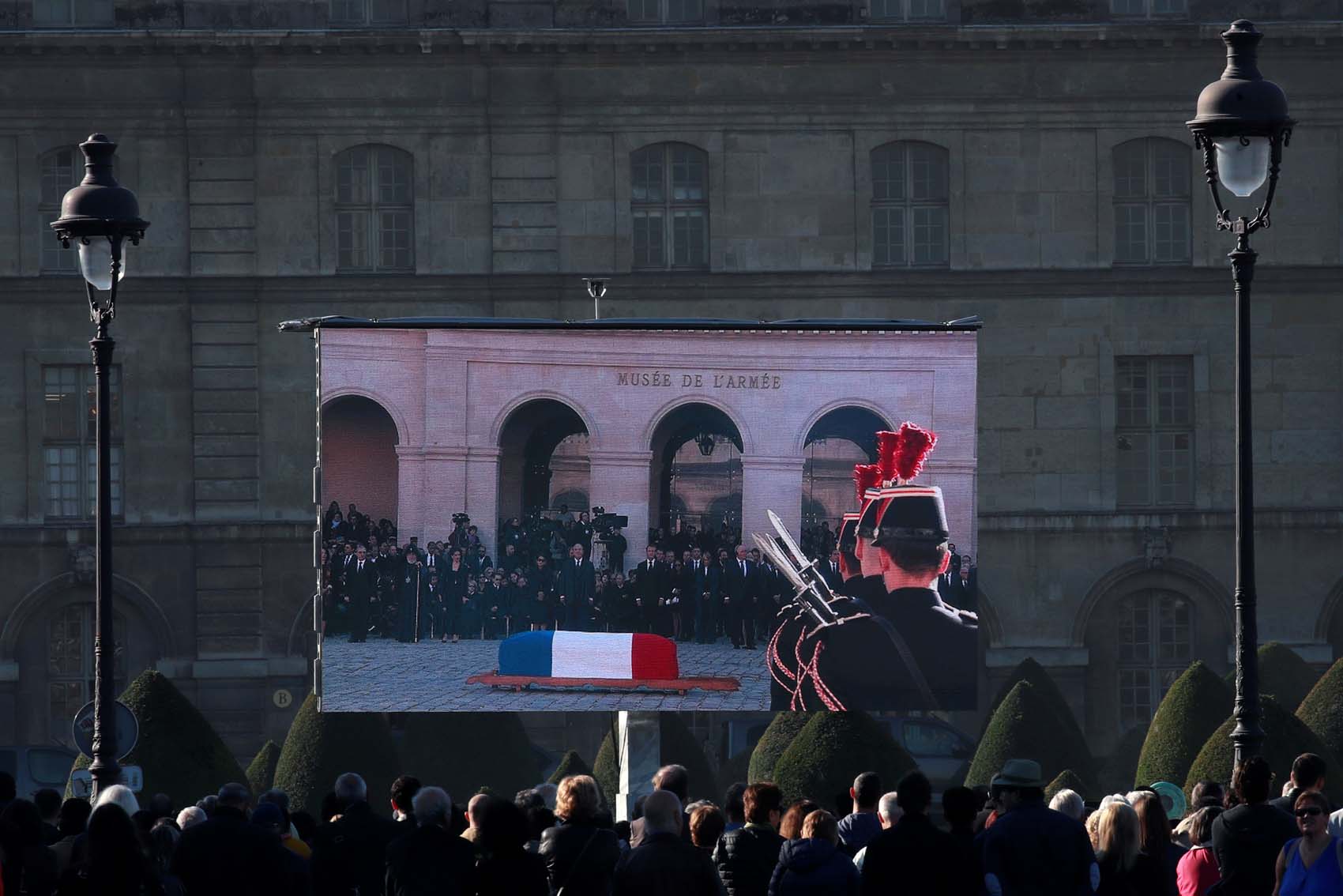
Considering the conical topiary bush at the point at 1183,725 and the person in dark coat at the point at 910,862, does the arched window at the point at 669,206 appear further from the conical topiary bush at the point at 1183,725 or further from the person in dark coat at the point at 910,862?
the person in dark coat at the point at 910,862

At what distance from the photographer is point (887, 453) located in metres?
25.8

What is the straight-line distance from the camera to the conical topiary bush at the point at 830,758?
26.4 m

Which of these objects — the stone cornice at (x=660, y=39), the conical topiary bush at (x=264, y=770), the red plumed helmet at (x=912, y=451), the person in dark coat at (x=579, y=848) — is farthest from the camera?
the stone cornice at (x=660, y=39)

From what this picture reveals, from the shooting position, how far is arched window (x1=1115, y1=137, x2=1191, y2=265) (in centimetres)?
3784

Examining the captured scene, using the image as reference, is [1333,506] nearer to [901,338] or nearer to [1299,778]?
[901,338]

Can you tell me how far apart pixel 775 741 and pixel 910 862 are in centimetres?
1686

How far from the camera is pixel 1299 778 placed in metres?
13.9

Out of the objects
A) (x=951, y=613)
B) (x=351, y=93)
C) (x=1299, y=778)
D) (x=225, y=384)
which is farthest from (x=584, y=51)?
(x=1299, y=778)

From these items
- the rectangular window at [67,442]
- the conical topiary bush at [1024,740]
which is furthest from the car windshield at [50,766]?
the conical topiary bush at [1024,740]

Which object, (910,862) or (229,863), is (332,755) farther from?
(910,862)

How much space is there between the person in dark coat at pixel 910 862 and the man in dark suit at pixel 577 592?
12.7 m

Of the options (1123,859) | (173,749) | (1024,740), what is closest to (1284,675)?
(1024,740)

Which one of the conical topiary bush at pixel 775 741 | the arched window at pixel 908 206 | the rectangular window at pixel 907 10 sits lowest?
the conical topiary bush at pixel 775 741

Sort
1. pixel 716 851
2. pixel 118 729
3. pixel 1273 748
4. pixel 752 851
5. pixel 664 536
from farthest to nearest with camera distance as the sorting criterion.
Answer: pixel 664 536, pixel 1273 748, pixel 118 729, pixel 716 851, pixel 752 851
